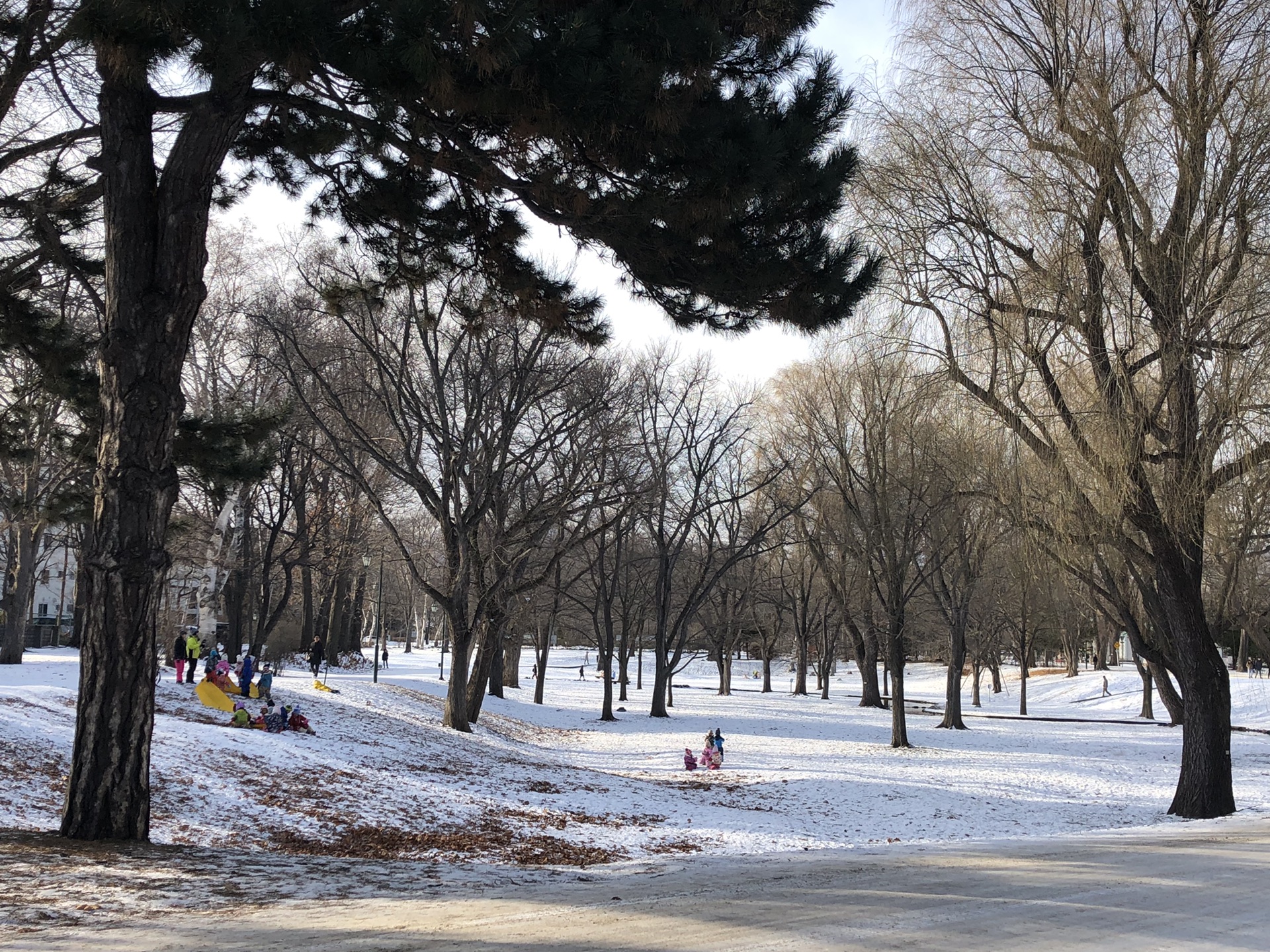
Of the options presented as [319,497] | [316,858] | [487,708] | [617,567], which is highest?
[319,497]

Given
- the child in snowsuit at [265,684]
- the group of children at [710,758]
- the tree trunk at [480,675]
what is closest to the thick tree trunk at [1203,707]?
the group of children at [710,758]

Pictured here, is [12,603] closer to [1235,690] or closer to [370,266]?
[370,266]

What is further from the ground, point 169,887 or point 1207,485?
point 1207,485

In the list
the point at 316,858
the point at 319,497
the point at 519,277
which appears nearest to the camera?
the point at 316,858

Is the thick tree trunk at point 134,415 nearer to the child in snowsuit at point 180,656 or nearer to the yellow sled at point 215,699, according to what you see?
the yellow sled at point 215,699

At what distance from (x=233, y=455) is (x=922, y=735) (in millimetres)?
22850

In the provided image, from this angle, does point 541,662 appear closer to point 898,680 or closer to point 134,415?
point 898,680

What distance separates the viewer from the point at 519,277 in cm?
959

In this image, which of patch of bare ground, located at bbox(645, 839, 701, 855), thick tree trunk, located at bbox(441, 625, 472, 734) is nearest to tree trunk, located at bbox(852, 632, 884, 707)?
thick tree trunk, located at bbox(441, 625, 472, 734)

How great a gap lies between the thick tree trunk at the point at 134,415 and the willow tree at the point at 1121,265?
869 centimetres

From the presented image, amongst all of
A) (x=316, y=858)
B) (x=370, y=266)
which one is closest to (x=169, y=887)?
(x=316, y=858)

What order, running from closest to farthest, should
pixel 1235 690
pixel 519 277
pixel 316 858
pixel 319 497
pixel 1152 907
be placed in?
pixel 1152 907, pixel 316 858, pixel 519 277, pixel 319 497, pixel 1235 690

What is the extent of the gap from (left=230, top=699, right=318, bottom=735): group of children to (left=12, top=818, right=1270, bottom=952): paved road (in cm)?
1165

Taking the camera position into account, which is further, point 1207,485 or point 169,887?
point 1207,485
